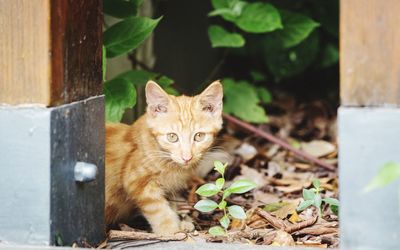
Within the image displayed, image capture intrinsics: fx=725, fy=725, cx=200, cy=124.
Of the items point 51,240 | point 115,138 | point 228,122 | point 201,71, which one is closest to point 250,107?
point 228,122

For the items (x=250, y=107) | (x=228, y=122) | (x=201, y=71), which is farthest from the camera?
(x=201, y=71)

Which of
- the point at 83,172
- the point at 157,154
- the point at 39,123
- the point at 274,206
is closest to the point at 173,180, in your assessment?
the point at 157,154

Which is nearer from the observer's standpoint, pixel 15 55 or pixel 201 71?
pixel 15 55

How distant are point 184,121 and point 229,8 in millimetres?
1564

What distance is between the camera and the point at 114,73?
432cm

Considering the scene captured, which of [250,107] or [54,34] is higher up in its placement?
[54,34]

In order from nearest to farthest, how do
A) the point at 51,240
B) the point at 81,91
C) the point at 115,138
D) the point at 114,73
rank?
the point at 51,240 → the point at 81,91 → the point at 115,138 → the point at 114,73

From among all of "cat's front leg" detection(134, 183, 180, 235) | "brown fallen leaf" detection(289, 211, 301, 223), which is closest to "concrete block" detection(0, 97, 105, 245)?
"cat's front leg" detection(134, 183, 180, 235)

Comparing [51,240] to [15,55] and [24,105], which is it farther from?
[15,55]

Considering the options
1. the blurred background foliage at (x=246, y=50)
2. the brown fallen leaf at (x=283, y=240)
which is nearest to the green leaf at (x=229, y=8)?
the blurred background foliage at (x=246, y=50)

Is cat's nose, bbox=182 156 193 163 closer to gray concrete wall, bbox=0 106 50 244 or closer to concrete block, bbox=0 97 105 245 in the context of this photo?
concrete block, bbox=0 97 105 245

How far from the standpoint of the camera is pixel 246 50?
6109 mm

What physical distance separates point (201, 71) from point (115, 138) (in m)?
2.49

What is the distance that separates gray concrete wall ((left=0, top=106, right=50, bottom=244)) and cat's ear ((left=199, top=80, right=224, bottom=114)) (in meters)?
1.33
